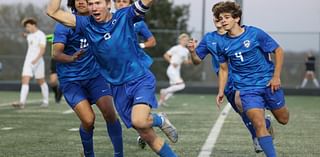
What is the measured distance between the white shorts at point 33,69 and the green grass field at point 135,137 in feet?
4.29

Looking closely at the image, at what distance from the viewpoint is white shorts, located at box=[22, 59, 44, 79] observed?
610 inches

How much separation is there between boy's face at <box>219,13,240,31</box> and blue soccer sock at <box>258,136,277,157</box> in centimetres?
119

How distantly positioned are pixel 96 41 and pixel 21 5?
30071 millimetres

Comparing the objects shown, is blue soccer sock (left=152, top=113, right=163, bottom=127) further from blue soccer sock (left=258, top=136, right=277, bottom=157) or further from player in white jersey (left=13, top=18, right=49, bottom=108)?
player in white jersey (left=13, top=18, right=49, bottom=108)

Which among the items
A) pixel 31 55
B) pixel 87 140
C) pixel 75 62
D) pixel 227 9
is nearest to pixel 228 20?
pixel 227 9

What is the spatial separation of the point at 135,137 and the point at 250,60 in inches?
120

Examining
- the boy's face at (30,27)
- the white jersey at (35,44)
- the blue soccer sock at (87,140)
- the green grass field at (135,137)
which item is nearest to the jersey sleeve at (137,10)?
the blue soccer sock at (87,140)

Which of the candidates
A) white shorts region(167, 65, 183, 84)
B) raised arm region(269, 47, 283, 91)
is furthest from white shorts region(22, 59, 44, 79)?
raised arm region(269, 47, 283, 91)

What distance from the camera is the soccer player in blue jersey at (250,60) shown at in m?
7.21

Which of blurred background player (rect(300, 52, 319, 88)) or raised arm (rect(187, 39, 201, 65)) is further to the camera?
blurred background player (rect(300, 52, 319, 88))

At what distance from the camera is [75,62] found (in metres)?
7.18

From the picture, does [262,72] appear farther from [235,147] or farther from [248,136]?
[248,136]

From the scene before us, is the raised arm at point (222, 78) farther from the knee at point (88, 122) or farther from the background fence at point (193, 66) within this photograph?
the background fence at point (193, 66)

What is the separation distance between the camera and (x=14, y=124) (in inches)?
461
